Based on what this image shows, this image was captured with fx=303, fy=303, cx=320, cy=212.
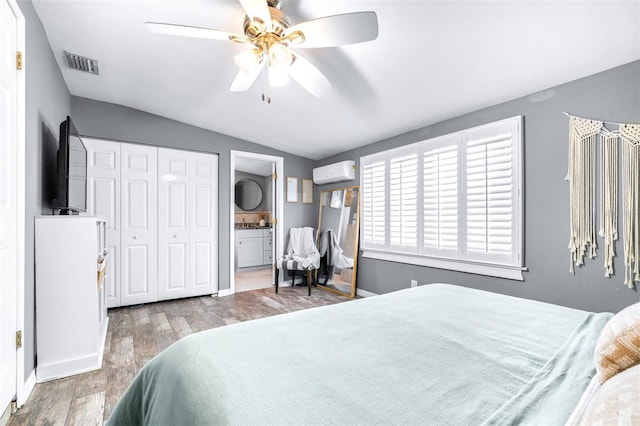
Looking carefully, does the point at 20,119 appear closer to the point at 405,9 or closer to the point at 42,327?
the point at 42,327

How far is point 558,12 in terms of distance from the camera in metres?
1.70

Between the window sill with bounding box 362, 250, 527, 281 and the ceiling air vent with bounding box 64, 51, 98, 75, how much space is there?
11.9 feet

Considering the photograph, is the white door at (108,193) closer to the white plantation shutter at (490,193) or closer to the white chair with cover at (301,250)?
the white chair with cover at (301,250)

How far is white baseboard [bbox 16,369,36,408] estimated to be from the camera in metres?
1.79

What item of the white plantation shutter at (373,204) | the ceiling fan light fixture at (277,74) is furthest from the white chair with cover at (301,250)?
the ceiling fan light fixture at (277,74)

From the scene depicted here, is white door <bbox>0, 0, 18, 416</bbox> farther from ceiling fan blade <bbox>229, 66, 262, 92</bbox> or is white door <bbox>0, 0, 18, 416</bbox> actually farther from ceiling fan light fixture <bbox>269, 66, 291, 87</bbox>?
ceiling fan light fixture <bbox>269, 66, 291, 87</bbox>

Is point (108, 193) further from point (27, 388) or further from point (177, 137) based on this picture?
point (27, 388)

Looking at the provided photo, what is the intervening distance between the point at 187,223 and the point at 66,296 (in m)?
2.05

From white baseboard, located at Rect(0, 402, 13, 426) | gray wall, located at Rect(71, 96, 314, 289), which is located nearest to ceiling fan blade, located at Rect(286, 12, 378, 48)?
white baseboard, located at Rect(0, 402, 13, 426)

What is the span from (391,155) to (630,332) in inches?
131

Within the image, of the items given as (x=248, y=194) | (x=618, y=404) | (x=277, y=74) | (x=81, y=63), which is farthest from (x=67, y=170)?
(x=248, y=194)

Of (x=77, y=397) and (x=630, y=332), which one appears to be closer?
(x=630, y=332)

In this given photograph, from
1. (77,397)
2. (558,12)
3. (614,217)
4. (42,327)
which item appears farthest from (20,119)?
(614,217)

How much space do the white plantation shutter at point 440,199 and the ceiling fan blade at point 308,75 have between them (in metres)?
1.68
